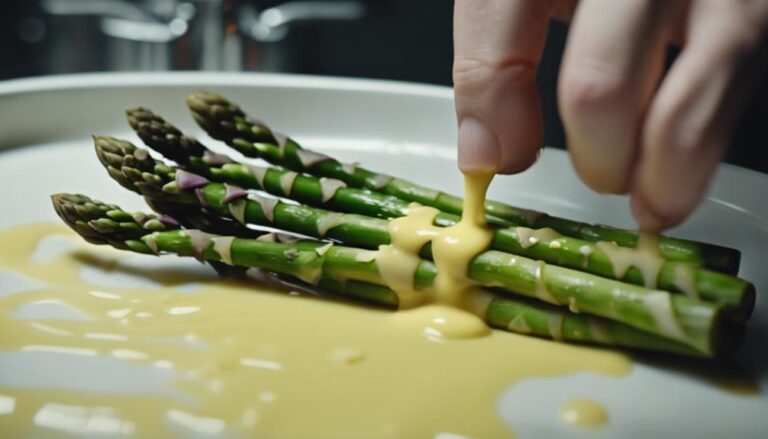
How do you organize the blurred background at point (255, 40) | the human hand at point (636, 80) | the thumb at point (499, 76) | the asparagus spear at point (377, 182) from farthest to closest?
the blurred background at point (255, 40) < the asparagus spear at point (377, 182) < the thumb at point (499, 76) < the human hand at point (636, 80)

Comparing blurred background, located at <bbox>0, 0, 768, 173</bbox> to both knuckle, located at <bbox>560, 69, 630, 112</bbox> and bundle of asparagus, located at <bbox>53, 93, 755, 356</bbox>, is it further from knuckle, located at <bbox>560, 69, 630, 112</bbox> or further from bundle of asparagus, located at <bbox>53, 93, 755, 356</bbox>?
knuckle, located at <bbox>560, 69, 630, 112</bbox>

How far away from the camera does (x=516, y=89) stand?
92 centimetres

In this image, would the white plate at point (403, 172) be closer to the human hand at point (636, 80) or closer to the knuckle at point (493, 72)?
the human hand at point (636, 80)

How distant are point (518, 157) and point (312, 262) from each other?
287 mm

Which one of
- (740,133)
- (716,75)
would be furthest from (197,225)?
(740,133)

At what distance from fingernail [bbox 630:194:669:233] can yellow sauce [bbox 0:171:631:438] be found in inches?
6.1

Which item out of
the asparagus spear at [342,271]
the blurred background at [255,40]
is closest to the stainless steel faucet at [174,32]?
the blurred background at [255,40]

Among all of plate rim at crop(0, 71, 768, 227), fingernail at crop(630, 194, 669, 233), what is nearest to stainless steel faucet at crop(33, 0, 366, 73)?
plate rim at crop(0, 71, 768, 227)

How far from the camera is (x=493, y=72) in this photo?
0.91 m

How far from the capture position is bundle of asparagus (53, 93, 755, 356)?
957 mm

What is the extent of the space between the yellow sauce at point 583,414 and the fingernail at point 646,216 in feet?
0.63

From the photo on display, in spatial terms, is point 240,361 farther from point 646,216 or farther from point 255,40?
point 255,40

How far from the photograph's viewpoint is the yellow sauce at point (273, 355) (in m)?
0.85

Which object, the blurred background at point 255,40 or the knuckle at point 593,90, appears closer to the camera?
the knuckle at point 593,90
